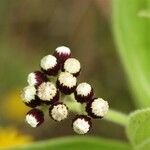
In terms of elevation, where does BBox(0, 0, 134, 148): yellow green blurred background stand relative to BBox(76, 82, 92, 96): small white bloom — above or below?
above

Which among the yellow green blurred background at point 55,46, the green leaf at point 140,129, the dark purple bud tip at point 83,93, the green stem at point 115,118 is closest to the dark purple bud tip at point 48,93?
the dark purple bud tip at point 83,93

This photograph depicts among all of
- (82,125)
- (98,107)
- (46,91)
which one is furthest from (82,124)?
(46,91)

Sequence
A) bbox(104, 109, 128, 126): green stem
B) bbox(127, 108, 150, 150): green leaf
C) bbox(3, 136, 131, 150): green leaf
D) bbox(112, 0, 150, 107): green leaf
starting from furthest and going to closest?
bbox(112, 0, 150, 107): green leaf
bbox(3, 136, 131, 150): green leaf
bbox(104, 109, 128, 126): green stem
bbox(127, 108, 150, 150): green leaf

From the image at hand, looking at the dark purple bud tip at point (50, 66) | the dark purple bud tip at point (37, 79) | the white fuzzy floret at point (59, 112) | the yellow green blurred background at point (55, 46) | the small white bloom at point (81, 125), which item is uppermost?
the yellow green blurred background at point (55, 46)

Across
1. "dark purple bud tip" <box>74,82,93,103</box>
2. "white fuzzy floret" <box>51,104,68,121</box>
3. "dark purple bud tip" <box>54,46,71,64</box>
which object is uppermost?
"dark purple bud tip" <box>54,46,71,64</box>

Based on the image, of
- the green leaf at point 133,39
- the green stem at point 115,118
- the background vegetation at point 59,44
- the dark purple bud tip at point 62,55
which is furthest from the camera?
the background vegetation at point 59,44

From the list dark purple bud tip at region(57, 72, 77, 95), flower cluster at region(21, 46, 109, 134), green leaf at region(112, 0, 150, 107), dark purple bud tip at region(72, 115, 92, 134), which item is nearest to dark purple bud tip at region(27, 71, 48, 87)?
flower cluster at region(21, 46, 109, 134)

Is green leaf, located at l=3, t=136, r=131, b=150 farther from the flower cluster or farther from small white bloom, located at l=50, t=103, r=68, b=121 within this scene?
small white bloom, located at l=50, t=103, r=68, b=121

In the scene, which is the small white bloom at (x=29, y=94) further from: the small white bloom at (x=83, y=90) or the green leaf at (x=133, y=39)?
the green leaf at (x=133, y=39)
